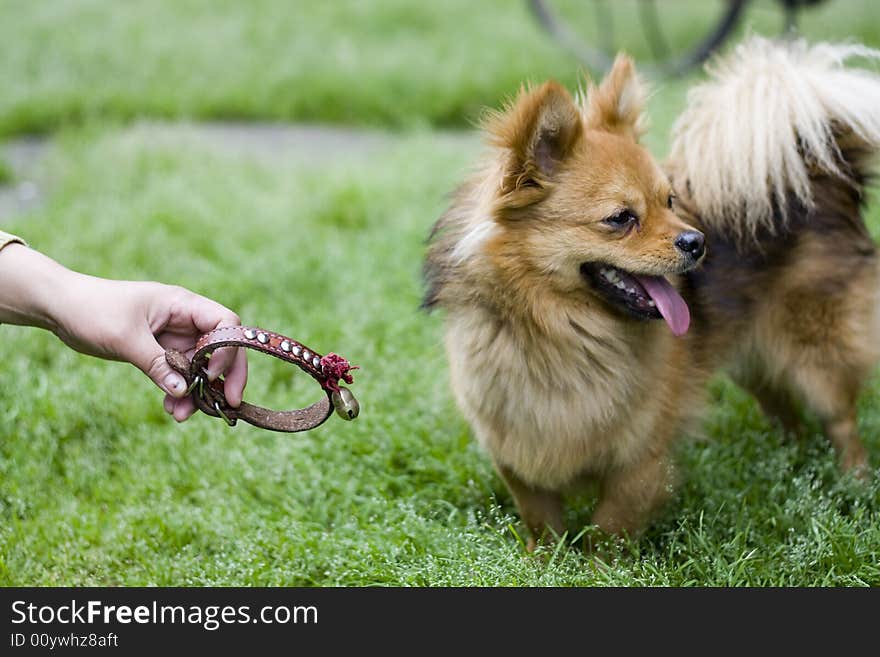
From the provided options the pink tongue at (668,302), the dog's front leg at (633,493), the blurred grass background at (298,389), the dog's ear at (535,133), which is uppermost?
the dog's ear at (535,133)

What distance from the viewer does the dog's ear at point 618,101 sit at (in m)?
2.81

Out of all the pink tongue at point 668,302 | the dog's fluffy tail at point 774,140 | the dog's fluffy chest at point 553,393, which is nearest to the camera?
the pink tongue at point 668,302

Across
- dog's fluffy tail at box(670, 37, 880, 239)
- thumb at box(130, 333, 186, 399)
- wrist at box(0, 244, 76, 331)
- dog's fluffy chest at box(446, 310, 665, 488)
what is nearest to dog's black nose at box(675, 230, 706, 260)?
dog's fluffy chest at box(446, 310, 665, 488)

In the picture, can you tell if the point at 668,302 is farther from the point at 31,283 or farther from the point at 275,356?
the point at 31,283

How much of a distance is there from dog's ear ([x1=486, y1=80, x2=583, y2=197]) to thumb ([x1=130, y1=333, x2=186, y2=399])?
95 centimetres

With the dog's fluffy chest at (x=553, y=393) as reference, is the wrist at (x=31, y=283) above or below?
above

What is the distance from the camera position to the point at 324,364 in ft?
7.75

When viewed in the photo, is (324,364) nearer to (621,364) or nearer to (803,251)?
(621,364)

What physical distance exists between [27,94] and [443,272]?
491 centimetres

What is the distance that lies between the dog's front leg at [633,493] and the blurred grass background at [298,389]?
2.9 inches

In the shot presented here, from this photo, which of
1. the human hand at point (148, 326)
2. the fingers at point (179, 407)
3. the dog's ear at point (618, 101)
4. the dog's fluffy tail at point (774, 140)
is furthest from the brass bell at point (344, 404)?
the dog's fluffy tail at point (774, 140)

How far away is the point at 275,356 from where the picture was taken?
91.7 inches

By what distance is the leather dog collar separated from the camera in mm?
2250

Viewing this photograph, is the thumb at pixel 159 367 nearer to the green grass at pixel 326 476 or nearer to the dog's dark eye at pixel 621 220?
the green grass at pixel 326 476
